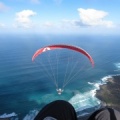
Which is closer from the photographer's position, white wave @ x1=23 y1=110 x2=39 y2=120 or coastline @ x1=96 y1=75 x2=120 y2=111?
white wave @ x1=23 y1=110 x2=39 y2=120

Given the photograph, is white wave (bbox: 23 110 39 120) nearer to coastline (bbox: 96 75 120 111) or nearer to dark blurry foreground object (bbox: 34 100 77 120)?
coastline (bbox: 96 75 120 111)

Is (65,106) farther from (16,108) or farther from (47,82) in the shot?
(47,82)

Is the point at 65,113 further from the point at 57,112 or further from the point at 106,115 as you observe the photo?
the point at 106,115

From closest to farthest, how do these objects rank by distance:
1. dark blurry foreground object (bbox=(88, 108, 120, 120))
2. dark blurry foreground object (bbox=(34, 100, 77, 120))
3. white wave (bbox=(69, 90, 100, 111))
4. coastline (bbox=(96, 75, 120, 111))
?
dark blurry foreground object (bbox=(88, 108, 120, 120)) → dark blurry foreground object (bbox=(34, 100, 77, 120)) → white wave (bbox=(69, 90, 100, 111)) → coastline (bbox=(96, 75, 120, 111))

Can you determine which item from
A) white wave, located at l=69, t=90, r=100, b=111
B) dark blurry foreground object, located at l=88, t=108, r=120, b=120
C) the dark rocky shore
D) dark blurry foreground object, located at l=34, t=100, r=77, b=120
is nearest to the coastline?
the dark rocky shore

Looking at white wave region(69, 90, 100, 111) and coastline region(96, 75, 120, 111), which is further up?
white wave region(69, 90, 100, 111)

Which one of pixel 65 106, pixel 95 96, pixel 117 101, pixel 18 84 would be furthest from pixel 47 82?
pixel 65 106
